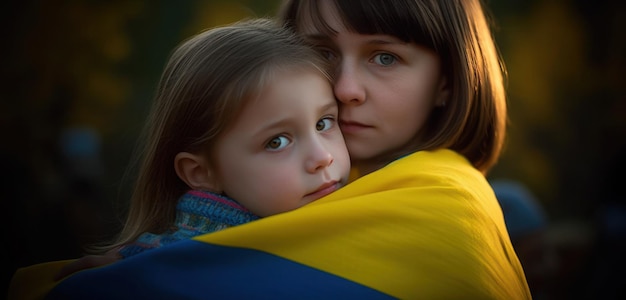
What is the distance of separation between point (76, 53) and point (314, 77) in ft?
17.4

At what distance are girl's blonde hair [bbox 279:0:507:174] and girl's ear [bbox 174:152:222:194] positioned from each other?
0.60 meters

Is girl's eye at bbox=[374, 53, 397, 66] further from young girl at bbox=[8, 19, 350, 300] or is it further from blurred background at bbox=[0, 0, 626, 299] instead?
blurred background at bbox=[0, 0, 626, 299]

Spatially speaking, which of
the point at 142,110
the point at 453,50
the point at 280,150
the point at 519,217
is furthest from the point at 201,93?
the point at 142,110

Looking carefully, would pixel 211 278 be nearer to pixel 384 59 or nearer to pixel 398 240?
pixel 398 240

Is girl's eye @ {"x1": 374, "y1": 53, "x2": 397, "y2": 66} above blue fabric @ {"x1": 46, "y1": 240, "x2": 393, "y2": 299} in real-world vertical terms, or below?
above

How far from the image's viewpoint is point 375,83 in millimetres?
2125

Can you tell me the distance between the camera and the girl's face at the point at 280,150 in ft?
6.14

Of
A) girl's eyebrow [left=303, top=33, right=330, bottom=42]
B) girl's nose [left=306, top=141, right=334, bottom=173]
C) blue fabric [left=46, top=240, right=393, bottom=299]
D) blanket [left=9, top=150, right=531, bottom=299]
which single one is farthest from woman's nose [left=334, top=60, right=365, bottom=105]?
blue fabric [left=46, top=240, right=393, bottom=299]

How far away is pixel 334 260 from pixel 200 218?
0.49 meters

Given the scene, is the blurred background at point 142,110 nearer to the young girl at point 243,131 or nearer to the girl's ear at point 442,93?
the girl's ear at point 442,93

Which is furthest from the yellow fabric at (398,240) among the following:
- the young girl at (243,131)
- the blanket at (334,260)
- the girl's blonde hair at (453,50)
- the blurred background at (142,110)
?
the blurred background at (142,110)

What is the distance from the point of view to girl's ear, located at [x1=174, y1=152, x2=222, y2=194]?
201 centimetres

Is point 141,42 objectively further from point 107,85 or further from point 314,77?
point 314,77

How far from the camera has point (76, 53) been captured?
6.61 meters
